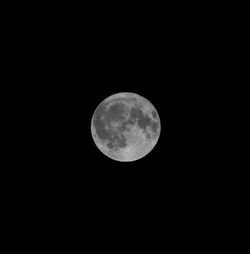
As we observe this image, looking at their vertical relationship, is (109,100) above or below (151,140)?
above

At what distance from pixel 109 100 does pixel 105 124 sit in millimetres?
666

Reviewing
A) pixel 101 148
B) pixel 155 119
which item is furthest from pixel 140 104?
pixel 101 148

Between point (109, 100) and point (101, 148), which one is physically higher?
point (109, 100)

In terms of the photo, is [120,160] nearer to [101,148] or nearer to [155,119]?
[101,148]

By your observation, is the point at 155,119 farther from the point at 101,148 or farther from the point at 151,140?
the point at 101,148

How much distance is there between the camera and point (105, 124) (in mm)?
10219

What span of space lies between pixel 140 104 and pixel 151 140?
942mm

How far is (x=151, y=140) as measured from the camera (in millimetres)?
10461

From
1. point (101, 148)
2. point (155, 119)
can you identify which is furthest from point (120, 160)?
point (155, 119)

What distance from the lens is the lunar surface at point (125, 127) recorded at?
1009 cm

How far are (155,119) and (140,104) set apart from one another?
0.55 m

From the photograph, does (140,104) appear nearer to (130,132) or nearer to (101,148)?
(130,132)

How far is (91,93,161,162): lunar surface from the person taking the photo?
10.1 meters

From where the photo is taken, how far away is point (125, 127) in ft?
32.9
